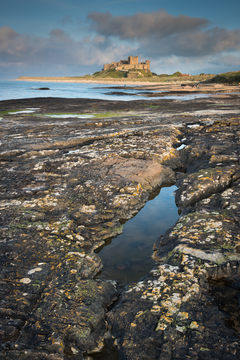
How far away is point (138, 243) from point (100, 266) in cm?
127

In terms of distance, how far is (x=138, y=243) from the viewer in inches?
226

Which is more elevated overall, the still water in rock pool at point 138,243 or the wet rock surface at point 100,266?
the wet rock surface at point 100,266

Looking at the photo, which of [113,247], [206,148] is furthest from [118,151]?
[113,247]

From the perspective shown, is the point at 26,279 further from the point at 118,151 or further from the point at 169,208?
the point at 118,151

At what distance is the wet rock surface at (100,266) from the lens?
10.1ft

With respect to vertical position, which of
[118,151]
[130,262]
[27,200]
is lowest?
[130,262]

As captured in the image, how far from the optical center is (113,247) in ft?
18.0

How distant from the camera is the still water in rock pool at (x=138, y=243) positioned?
15.7 ft

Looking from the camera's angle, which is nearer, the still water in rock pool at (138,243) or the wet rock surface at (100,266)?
the wet rock surface at (100,266)

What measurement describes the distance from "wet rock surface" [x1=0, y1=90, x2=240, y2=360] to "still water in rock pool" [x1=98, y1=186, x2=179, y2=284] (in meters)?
0.22

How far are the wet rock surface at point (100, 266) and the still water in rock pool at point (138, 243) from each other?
0.22 metres

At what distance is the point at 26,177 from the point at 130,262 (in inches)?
193

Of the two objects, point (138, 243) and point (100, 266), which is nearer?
point (100, 266)

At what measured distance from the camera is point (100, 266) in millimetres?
4770
